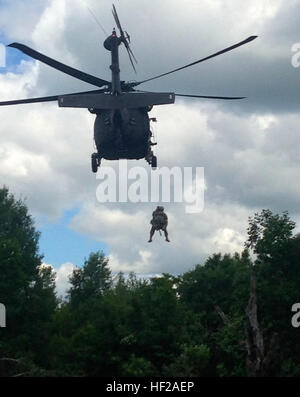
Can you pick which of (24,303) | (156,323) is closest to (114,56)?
(156,323)

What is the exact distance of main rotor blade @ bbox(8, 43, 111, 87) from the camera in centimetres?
3400

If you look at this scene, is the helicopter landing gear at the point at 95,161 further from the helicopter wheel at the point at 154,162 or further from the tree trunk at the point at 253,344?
the tree trunk at the point at 253,344

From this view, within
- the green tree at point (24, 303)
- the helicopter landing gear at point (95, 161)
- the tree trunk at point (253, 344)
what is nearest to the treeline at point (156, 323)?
the green tree at point (24, 303)

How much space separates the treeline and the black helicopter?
3110cm

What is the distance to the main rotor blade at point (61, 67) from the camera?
34000 mm

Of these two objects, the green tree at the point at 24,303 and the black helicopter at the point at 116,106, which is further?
the green tree at the point at 24,303

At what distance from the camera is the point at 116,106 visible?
36.1 meters

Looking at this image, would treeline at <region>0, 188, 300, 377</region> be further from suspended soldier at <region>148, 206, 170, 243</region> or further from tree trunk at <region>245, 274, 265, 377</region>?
suspended soldier at <region>148, 206, 170, 243</region>

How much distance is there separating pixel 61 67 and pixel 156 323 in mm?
44523

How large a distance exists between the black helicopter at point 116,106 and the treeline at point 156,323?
31104mm

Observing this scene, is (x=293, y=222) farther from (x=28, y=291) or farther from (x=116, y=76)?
(x=116, y=76)
